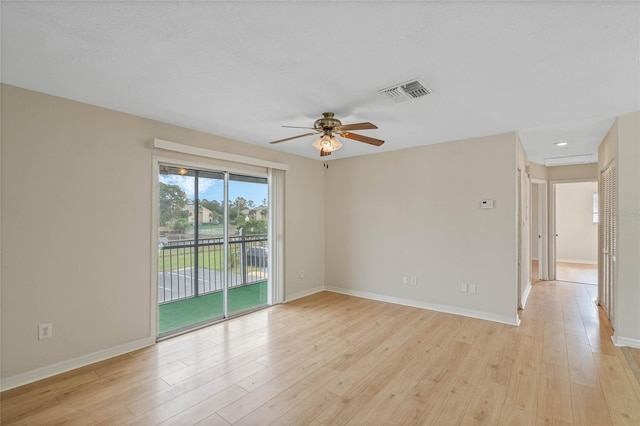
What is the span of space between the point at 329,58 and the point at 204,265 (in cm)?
320

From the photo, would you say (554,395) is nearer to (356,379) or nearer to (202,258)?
(356,379)

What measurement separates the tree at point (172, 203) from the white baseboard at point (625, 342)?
511 centimetres

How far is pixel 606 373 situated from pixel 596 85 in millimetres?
2492

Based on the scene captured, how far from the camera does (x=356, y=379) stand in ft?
8.21

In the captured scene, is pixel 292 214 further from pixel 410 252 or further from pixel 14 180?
pixel 14 180

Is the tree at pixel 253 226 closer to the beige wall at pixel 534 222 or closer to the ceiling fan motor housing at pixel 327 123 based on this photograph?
the ceiling fan motor housing at pixel 327 123

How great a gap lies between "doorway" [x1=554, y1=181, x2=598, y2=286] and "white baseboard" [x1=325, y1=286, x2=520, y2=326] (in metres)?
5.75

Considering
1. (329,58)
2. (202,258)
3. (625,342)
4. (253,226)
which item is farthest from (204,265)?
(625,342)

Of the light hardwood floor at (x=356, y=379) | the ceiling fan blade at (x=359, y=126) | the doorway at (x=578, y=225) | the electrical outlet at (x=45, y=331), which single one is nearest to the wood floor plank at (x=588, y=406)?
the light hardwood floor at (x=356, y=379)

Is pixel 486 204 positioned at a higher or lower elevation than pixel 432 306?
higher

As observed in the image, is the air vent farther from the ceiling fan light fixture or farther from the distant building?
the distant building

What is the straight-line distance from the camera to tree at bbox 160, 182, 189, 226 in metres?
3.46

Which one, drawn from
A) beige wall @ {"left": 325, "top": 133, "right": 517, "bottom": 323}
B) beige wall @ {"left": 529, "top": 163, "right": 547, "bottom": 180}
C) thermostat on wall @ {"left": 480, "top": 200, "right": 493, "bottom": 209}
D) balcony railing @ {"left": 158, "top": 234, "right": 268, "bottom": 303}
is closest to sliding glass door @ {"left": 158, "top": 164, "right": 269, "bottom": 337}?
balcony railing @ {"left": 158, "top": 234, "right": 268, "bottom": 303}

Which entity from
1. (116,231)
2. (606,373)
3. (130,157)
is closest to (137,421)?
(116,231)
